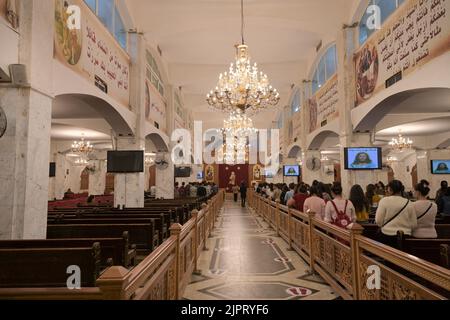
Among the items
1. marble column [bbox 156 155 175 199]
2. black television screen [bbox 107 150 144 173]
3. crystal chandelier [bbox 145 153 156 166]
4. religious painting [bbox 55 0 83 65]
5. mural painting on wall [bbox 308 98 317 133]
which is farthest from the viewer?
crystal chandelier [bbox 145 153 156 166]

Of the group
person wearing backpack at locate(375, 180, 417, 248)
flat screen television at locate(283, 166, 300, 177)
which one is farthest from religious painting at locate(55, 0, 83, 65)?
flat screen television at locate(283, 166, 300, 177)

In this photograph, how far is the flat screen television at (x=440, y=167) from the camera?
602 inches

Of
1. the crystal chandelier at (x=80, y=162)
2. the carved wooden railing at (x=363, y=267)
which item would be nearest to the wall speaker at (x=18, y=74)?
the carved wooden railing at (x=363, y=267)

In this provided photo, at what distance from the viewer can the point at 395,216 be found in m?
3.62

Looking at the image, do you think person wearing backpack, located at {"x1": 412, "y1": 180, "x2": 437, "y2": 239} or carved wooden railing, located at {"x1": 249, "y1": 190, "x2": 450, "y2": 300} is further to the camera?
person wearing backpack, located at {"x1": 412, "y1": 180, "x2": 437, "y2": 239}

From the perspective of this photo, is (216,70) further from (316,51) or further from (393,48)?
(393,48)

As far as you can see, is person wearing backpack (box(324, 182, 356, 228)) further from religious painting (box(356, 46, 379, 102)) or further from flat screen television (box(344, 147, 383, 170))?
religious painting (box(356, 46, 379, 102))

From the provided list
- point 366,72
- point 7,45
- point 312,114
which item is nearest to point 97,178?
point 312,114

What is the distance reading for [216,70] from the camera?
1645 cm

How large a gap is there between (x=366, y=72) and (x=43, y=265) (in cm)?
891

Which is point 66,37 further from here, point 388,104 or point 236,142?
point 236,142

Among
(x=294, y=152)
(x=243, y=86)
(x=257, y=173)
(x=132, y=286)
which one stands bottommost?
(x=132, y=286)

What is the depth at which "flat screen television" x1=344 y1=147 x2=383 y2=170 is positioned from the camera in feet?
29.3

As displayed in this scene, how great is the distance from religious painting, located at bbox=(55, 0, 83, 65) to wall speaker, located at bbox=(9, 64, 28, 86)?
1.61 m
